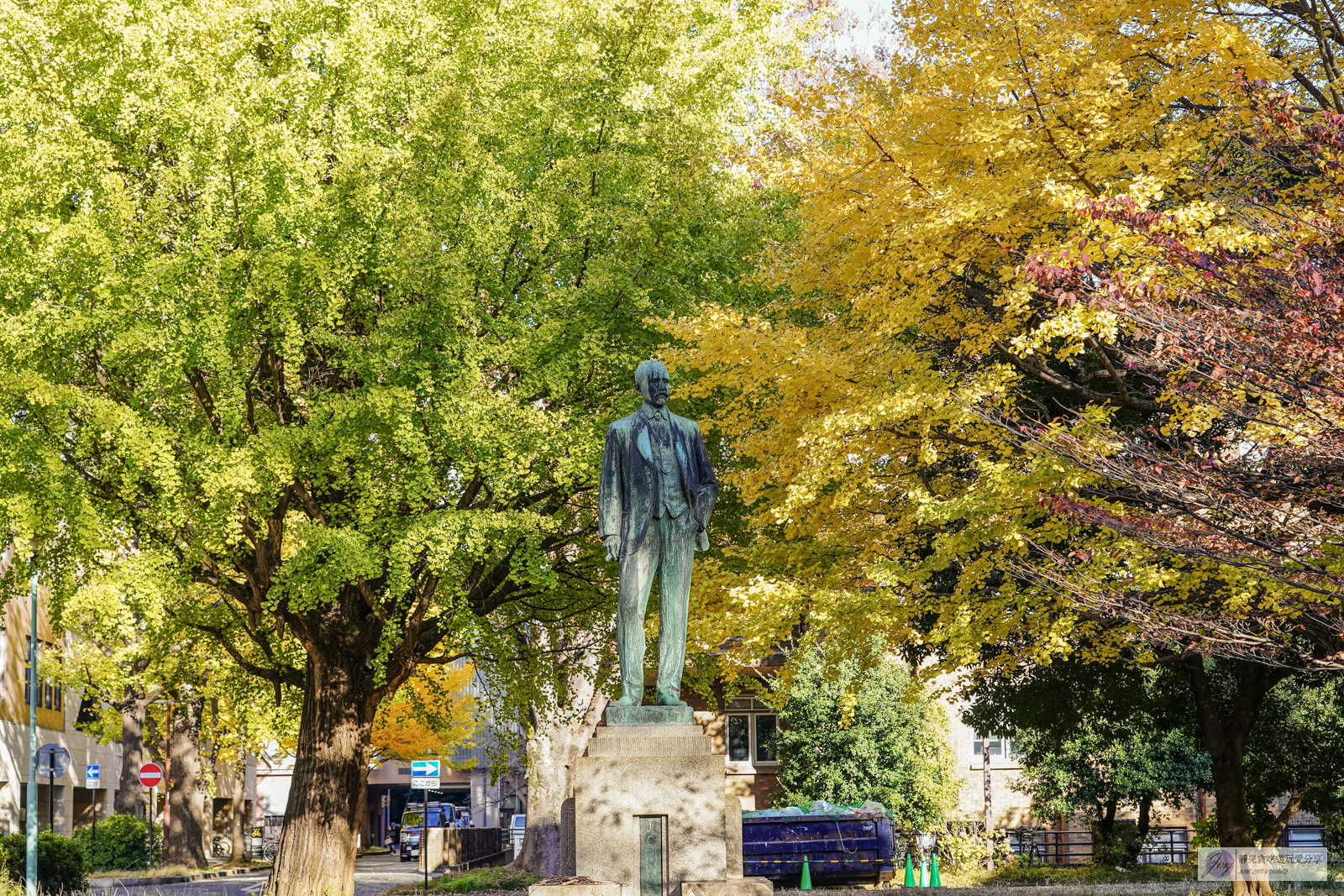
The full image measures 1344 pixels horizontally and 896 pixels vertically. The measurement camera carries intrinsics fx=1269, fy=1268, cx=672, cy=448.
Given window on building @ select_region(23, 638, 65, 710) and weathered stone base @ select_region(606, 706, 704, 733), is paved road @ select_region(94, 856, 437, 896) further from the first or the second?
weathered stone base @ select_region(606, 706, 704, 733)

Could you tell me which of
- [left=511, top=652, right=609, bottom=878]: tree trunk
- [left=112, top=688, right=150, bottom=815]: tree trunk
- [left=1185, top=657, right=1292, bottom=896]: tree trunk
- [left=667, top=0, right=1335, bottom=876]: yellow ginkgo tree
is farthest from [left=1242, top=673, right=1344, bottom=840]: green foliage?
[left=112, top=688, right=150, bottom=815]: tree trunk

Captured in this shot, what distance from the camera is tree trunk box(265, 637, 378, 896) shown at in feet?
→ 53.9

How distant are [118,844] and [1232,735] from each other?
28760 mm

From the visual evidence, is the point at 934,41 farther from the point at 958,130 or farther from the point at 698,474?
the point at 698,474

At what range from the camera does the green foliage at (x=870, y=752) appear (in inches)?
1254

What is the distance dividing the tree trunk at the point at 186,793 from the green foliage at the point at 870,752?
1539 cm

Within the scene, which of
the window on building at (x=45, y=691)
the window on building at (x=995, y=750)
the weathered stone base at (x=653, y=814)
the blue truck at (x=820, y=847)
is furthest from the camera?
the window on building at (x=995, y=750)

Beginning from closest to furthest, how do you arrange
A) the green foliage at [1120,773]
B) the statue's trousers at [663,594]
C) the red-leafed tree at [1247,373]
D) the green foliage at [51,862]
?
the statue's trousers at [663,594] → the red-leafed tree at [1247,373] → the green foliage at [51,862] → the green foliage at [1120,773]

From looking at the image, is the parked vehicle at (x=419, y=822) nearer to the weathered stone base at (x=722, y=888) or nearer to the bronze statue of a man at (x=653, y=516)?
the bronze statue of a man at (x=653, y=516)

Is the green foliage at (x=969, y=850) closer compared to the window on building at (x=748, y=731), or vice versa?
the green foliage at (x=969, y=850)

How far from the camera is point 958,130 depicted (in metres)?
13.4

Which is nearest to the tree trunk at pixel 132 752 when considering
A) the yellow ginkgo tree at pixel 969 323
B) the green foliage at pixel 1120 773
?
the green foliage at pixel 1120 773

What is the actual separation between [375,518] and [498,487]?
69.5 inches

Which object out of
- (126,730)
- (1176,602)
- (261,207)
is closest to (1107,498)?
(1176,602)
